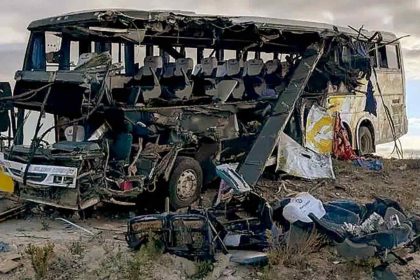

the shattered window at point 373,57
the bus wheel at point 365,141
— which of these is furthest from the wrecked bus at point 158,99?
the bus wheel at point 365,141

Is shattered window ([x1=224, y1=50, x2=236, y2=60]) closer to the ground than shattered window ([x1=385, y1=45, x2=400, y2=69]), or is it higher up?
closer to the ground

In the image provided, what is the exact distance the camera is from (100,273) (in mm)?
6957

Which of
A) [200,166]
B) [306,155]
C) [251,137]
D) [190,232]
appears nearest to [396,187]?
[306,155]

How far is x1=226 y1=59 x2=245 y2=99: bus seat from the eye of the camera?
1178 cm

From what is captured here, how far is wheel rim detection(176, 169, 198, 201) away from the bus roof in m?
2.37

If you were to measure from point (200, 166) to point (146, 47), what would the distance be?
7.96 feet

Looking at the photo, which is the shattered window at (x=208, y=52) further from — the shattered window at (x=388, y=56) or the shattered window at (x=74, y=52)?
the shattered window at (x=388, y=56)

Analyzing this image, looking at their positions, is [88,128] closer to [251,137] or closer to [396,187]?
[251,137]

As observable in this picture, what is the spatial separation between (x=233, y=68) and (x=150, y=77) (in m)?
1.99

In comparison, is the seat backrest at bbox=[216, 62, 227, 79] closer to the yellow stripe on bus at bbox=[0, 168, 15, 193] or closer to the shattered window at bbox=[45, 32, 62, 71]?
the shattered window at bbox=[45, 32, 62, 71]

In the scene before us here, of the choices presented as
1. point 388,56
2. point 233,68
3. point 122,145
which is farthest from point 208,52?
point 388,56

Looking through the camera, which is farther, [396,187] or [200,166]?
[396,187]

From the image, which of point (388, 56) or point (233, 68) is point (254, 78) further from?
point (388, 56)

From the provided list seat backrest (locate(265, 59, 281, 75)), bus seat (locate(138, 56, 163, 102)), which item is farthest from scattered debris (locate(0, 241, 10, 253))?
seat backrest (locate(265, 59, 281, 75))
